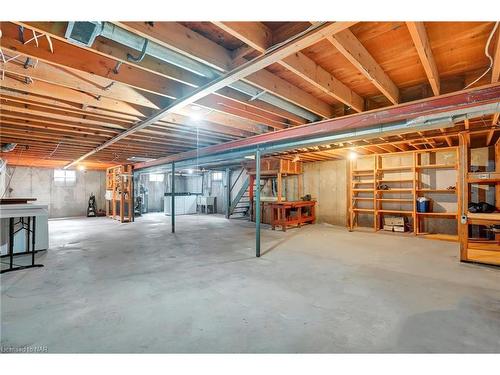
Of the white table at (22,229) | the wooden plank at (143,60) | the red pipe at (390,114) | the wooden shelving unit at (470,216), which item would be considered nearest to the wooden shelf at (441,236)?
the wooden shelving unit at (470,216)

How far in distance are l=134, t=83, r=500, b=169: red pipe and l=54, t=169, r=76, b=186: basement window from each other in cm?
1012

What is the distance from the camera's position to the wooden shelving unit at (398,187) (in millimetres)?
6180

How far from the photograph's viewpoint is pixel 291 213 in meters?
7.86

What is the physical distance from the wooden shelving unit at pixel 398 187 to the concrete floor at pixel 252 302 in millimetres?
2252

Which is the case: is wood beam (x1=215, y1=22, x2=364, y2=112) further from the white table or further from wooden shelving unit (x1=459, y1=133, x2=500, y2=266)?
the white table

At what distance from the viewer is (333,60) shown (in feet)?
7.19

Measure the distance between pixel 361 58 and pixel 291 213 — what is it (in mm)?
6275

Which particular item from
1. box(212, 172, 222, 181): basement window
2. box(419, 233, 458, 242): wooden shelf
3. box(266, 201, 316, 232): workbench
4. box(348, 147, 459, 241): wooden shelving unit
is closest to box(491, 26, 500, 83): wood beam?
box(348, 147, 459, 241): wooden shelving unit

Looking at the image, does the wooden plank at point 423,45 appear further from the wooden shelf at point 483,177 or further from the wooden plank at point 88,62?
the wooden shelf at point 483,177

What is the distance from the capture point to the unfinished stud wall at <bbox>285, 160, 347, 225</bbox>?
26.2 ft

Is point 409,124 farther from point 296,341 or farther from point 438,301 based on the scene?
point 296,341

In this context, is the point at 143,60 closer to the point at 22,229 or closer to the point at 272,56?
the point at 272,56

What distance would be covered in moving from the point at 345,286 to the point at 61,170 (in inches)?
492
